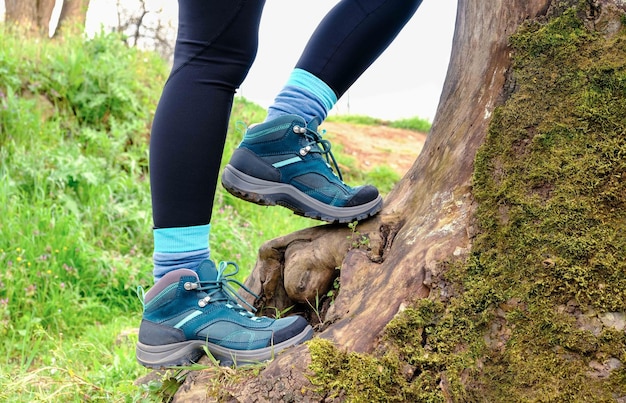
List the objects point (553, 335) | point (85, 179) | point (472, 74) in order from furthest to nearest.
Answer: point (85, 179) → point (472, 74) → point (553, 335)

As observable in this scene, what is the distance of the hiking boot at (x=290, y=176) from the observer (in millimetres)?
1824

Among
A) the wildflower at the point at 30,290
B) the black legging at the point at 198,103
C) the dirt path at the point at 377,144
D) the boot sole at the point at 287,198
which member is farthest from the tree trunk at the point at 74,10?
the black legging at the point at 198,103

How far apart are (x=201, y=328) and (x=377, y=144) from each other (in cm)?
733

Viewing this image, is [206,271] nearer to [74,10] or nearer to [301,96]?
[301,96]

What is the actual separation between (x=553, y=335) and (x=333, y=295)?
0.72 m

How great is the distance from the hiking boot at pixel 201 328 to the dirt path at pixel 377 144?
547 cm

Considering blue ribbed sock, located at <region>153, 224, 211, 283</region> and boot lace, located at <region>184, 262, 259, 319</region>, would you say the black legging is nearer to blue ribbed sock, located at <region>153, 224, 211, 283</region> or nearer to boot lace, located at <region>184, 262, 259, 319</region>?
blue ribbed sock, located at <region>153, 224, 211, 283</region>

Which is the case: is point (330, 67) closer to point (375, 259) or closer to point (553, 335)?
point (375, 259)

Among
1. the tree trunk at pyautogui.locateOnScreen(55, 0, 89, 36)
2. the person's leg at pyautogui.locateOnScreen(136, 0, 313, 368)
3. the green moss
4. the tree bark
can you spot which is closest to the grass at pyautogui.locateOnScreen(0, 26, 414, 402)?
the person's leg at pyautogui.locateOnScreen(136, 0, 313, 368)

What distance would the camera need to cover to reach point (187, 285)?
164 cm

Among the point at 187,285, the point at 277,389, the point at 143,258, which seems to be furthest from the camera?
the point at 143,258

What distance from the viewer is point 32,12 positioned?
8.88 metres

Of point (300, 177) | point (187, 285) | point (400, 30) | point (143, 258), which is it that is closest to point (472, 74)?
point (400, 30)

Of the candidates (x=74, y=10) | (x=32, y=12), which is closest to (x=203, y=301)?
(x=32, y=12)
